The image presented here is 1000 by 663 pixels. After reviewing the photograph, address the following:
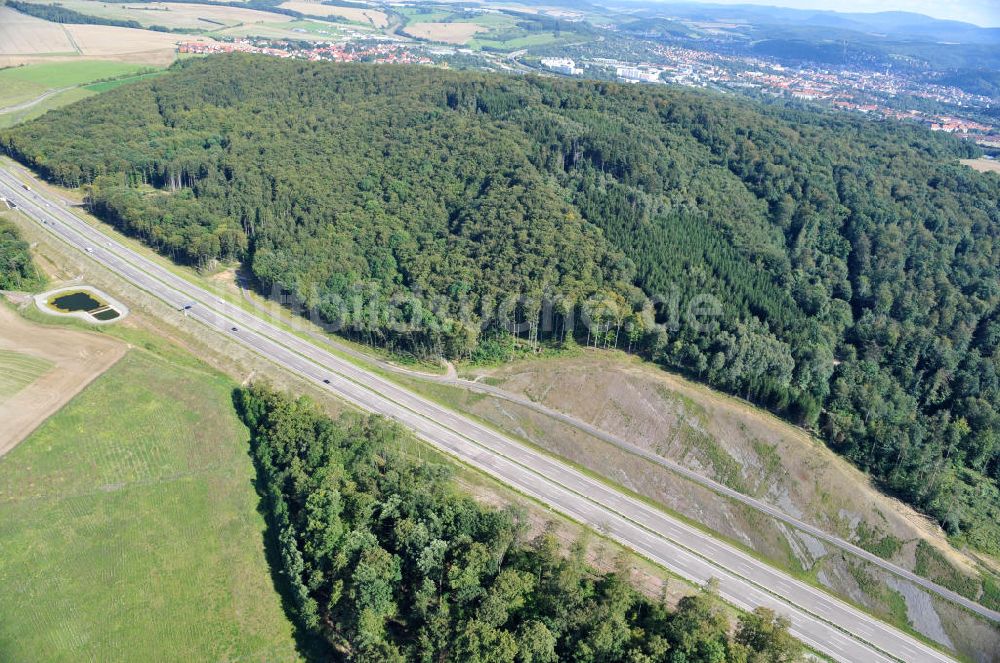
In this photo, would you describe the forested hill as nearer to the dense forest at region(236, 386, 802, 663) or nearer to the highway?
the highway

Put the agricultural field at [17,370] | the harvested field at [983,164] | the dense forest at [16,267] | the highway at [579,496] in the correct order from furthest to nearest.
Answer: the harvested field at [983,164], the dense forest at [16,267], the agricultural field at [17,370], the highway at [579,496]

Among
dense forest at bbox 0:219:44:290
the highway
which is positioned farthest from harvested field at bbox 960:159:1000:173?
dense forest at bbox 0:219:44:290

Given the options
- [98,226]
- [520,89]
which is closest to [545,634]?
[98,226]

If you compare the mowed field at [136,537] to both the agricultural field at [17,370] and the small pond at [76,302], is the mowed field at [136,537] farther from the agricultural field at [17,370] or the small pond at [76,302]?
the small pond at [76,302]

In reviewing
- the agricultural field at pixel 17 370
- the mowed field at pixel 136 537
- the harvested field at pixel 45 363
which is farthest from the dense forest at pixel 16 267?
the mowed field at pixel 136 537

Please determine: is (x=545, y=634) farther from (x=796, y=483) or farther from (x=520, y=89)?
(x=520, y=89)

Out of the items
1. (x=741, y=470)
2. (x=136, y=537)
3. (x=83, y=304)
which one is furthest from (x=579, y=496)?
(x=83, y=304)

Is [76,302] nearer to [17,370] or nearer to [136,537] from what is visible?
[17,370]

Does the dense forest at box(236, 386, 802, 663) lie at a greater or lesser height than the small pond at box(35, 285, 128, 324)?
greater
